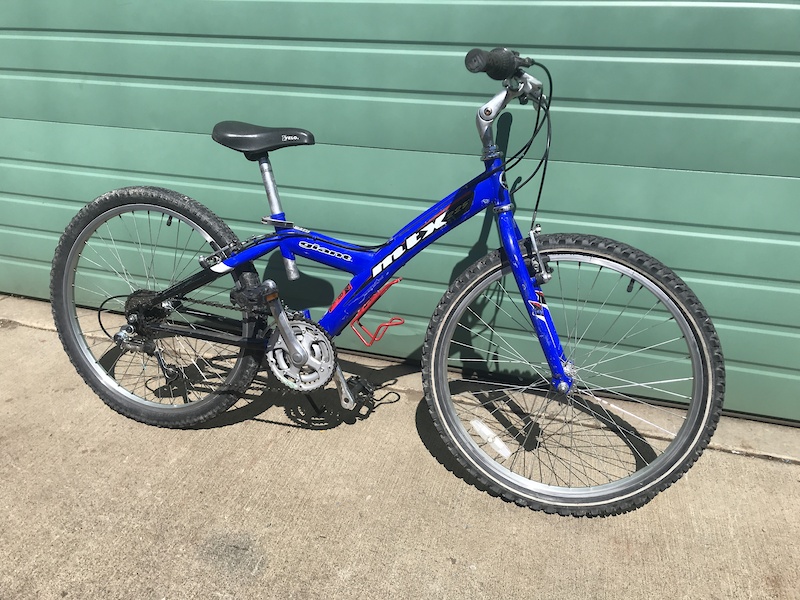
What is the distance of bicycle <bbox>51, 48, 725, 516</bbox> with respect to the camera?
6.95 ft

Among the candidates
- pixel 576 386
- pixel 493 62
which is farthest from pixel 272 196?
pixel 576 386

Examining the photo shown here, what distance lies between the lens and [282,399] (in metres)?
2.91

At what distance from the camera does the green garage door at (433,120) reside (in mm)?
2387

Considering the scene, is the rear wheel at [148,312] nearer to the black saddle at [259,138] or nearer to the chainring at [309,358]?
the chainring at [309,358]

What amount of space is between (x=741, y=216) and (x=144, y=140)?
9.56 feet

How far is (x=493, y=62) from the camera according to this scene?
1.78m

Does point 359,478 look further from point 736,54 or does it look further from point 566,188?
point 736,54

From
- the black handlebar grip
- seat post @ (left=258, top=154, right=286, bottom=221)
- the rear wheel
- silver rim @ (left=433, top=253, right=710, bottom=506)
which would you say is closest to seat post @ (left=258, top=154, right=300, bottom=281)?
seat post @ (left=258, top=154, right=286, bottom=221)

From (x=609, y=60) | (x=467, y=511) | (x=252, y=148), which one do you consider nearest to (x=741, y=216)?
(x=609, y=60)

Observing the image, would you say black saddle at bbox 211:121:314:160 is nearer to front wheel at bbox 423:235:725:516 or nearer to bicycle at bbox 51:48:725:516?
bicycle at bbox 51:48:725:516

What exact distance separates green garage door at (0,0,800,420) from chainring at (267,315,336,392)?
2.41 ft

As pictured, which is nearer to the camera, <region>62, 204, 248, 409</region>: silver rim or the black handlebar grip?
the black handlebar grip

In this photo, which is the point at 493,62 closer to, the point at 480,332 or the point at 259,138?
the point at 259,138

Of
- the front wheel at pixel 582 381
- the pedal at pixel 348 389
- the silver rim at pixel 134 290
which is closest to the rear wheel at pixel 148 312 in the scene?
the silver rim at pixel 134 290
